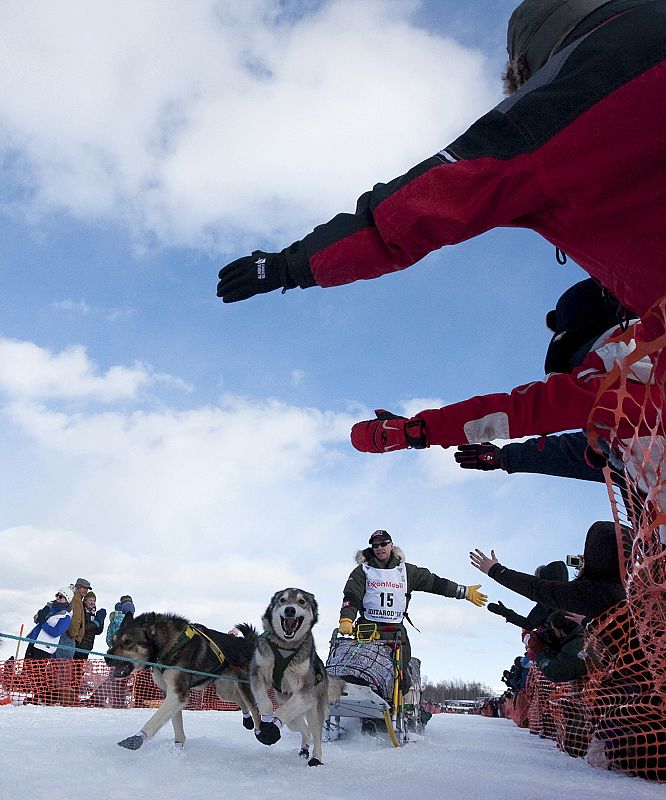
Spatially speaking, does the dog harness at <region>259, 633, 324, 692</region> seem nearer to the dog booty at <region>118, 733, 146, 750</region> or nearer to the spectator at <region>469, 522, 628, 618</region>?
the dog booty at <region>118, 733, 146, 750</region>

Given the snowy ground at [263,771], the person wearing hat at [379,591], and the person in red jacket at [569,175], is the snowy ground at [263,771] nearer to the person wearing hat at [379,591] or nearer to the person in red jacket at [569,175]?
the person wearing hat at [379,591]

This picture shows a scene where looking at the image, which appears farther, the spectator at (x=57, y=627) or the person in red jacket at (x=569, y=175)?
the spectator at (x=57, y=627)

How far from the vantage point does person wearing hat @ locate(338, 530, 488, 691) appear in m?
5.79

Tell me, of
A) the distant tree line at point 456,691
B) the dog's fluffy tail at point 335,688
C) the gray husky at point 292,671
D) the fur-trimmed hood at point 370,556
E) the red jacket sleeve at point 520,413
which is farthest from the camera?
the distant tree line at point 456,691

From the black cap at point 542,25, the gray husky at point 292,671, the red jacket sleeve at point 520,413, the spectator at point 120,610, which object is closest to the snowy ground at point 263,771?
the gray husky at point 292,671

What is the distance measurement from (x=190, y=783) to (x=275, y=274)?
79.0 inches

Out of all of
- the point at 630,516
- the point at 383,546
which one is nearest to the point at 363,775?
the point at 630,516

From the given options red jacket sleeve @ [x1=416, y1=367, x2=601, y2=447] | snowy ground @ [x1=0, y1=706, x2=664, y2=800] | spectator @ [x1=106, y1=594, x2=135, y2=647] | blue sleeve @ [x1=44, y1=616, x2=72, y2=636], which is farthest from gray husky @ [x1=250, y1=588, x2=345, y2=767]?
spectator @ [x1=106, y1=594, x2=135, y2=647]

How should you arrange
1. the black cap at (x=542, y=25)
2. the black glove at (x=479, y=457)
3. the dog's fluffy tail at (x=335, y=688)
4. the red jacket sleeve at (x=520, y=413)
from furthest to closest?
the dog's fluffy tail at (x=335, y=688)
the black glove at (x=479, y=457)
the red jacket sleeve at (x=520, y=413)
the black cap at (x=542, y=25)

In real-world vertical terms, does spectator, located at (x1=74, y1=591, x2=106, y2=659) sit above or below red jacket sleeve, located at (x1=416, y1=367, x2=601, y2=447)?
below

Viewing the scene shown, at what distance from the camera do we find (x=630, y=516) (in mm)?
1497

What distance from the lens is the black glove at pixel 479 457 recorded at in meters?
2.53

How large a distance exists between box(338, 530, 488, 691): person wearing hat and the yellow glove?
754 millimetres

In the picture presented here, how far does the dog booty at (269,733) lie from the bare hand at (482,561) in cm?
133
